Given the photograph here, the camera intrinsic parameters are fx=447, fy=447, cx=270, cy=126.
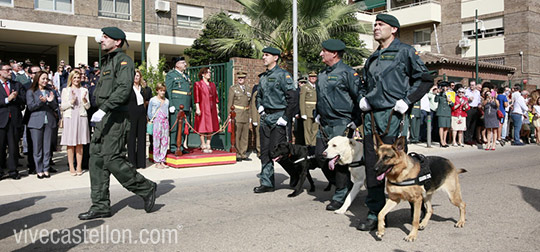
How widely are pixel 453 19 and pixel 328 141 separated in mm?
36151

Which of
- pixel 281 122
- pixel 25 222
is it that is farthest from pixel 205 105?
pixel 25 222

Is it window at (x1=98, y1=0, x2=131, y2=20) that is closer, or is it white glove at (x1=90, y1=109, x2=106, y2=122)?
white glove at (x1=90, y1=109, x2=106, y2=122)

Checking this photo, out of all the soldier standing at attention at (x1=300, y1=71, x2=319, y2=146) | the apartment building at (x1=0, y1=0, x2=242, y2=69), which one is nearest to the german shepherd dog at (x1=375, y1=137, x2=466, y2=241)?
the soldier standing at attention at (x1=300, y1=71, x2=319, y2=146)

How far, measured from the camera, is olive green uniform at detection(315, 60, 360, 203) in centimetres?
596

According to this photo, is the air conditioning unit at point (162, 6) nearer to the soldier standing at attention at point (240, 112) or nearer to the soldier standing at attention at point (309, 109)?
the soldier standing at attention at point (309, 109)

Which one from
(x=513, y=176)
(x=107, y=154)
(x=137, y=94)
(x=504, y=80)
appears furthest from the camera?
(x=504, y=80)

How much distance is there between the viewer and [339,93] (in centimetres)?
599

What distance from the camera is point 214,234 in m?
4.84

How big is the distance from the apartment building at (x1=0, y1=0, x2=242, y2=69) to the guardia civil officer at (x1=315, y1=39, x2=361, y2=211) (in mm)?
18000

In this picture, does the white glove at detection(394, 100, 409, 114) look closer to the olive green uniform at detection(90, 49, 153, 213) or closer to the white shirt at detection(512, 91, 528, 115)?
the olive green uniform at detection(90, 49, 153, 213)

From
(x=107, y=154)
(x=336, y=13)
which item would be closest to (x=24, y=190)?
(x=107, y=154)

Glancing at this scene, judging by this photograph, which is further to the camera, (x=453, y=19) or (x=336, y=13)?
(x=453, y=19)

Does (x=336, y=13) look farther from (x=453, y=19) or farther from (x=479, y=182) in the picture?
(x=453, y=19)

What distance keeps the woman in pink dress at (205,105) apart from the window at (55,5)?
18077mm
